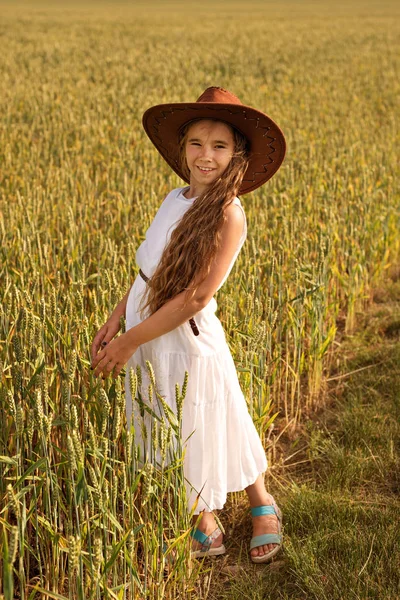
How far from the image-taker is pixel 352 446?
2791mm

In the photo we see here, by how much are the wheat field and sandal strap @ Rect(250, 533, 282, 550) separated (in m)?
0.23

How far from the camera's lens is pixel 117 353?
2.00 metres

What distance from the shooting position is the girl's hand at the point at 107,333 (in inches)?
85.1

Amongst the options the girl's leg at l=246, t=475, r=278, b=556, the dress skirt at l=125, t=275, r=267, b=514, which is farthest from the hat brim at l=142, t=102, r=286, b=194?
the girl's leg at l=246, t=475, r=278, b=556

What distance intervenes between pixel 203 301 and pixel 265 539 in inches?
31.0

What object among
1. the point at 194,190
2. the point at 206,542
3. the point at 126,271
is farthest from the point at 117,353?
the point at 126,271

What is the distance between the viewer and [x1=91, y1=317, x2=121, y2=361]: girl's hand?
216 cm

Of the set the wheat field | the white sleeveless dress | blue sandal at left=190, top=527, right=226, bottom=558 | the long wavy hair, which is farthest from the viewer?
blue sandal at left=190, top=527, right=226, bottom=558

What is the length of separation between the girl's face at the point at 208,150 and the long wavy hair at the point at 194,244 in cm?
2

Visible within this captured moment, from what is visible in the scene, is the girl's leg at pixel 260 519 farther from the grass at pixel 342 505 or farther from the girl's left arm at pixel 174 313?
the girl's left arm at pixel 174 313

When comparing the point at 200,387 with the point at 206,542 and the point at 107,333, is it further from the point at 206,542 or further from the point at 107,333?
the point at 206,542

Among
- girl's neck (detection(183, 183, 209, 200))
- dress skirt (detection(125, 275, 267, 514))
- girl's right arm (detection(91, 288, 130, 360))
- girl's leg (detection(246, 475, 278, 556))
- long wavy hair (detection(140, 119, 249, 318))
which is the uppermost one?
girl's neck (detection(183, 183, 209, 200))

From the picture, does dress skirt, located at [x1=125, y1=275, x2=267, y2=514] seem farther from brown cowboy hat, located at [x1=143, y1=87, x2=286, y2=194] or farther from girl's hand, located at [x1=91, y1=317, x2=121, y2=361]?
brown cowboy hat, located at [x1=143, y1=87, x2=286, y2=194]

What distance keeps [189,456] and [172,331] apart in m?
0.37
